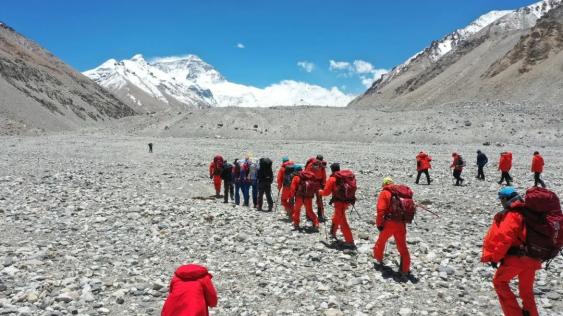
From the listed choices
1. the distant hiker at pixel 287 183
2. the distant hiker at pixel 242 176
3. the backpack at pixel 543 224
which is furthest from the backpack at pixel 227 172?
the backpack at pixel 543 224

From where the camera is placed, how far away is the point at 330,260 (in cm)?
1066

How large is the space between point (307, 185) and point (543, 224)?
24.2ft

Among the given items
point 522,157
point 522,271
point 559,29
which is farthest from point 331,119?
point 559,29

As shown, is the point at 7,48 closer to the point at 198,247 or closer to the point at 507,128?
the point at 507,128

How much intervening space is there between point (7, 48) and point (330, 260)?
227 meters

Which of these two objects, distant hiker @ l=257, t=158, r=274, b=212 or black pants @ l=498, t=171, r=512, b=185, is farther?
black pants @ l=498, t=171, r=512, b=185

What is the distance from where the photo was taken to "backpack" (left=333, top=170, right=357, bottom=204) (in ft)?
37.2

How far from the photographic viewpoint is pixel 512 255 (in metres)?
6.81

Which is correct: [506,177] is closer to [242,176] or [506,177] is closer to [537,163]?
[537,163]

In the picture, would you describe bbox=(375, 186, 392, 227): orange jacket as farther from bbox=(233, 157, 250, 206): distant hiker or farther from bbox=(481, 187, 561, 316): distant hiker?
bbox=(233, 157, 250, 206): distant hiker

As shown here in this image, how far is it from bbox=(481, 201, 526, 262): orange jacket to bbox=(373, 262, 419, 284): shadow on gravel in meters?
2.88

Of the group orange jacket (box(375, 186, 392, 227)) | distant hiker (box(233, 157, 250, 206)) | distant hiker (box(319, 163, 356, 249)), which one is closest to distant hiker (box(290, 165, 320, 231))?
distant hiker (box(319, 163, 356, 249))

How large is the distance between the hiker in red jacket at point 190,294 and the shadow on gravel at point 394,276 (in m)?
5.17

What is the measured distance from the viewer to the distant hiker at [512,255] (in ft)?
21.9
